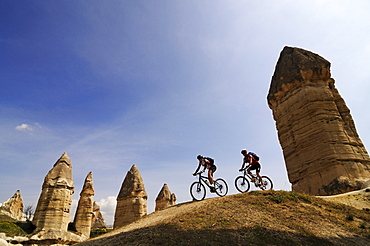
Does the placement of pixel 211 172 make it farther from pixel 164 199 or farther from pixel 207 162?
pixel 164 199

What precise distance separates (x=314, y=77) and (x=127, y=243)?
1658cm

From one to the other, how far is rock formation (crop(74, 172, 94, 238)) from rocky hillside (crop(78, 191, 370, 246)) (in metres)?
23.2

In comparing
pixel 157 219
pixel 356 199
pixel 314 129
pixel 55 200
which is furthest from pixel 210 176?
pixel 55 200

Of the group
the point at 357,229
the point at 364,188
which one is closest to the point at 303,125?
the point at 364,188

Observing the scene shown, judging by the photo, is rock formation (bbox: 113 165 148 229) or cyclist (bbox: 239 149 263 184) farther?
rock formation (bbox: 113 165 148 229)

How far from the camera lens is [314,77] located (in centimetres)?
1698

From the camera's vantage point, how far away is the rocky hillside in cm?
630

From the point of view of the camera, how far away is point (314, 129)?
1516 centimetres

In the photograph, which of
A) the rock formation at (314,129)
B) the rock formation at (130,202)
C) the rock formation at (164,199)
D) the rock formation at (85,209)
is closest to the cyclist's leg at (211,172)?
the rock formation at (314,129)

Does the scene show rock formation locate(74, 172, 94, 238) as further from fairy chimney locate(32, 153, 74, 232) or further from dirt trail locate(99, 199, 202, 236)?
dirt trail locate(99, 199, 202, 236)

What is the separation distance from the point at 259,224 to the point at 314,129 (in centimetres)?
1041

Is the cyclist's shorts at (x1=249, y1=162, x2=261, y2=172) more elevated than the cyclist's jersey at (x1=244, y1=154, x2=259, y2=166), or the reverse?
the cyclist's jersey at (x1=244, y1=154, x2=259, y2=166)

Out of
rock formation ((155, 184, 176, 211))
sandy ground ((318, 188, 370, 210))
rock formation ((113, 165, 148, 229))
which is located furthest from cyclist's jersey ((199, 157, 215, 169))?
rock formation ((155, 184, 176, 211))

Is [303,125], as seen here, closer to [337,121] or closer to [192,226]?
[337,121]
